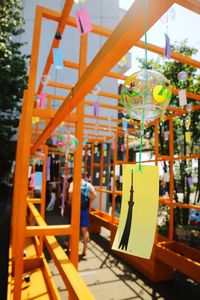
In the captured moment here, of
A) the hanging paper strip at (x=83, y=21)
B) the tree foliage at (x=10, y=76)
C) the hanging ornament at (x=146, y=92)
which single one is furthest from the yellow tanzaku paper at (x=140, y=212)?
the tree foliage at (x=10, y=76)

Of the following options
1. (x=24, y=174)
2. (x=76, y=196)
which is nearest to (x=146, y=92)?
(x=76, y=196)

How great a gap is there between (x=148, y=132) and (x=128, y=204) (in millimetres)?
5680

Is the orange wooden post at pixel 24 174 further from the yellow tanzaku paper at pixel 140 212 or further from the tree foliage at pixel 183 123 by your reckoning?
the tree foliage at pixel 183 123

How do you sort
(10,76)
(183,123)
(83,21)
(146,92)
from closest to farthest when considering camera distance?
(146,92)
(83,21)
(183,123)
(10,76)

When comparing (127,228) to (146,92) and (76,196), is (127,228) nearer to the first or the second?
(146,92)

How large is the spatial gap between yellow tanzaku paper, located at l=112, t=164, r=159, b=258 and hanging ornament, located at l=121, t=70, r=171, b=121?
1.06ft

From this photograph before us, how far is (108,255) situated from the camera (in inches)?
211

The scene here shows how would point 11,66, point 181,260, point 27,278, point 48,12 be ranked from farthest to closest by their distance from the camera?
point 11,66 < point 181,260 < point 27,278 < point 48,12

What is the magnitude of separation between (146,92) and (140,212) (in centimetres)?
51

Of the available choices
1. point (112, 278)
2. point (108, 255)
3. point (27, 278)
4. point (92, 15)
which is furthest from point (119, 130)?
point (92, 15)

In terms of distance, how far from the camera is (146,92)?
1033mm

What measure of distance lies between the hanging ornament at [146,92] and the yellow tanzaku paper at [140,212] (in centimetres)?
32

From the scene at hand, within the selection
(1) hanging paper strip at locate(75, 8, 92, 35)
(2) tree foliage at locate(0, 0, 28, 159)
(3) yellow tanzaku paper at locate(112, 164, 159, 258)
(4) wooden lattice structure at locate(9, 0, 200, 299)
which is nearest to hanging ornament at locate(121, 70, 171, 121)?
(4) wooden lattice structure at locate(9, 0, 200, 299)

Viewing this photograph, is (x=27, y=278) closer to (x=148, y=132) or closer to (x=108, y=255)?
(x=108, y=255)
